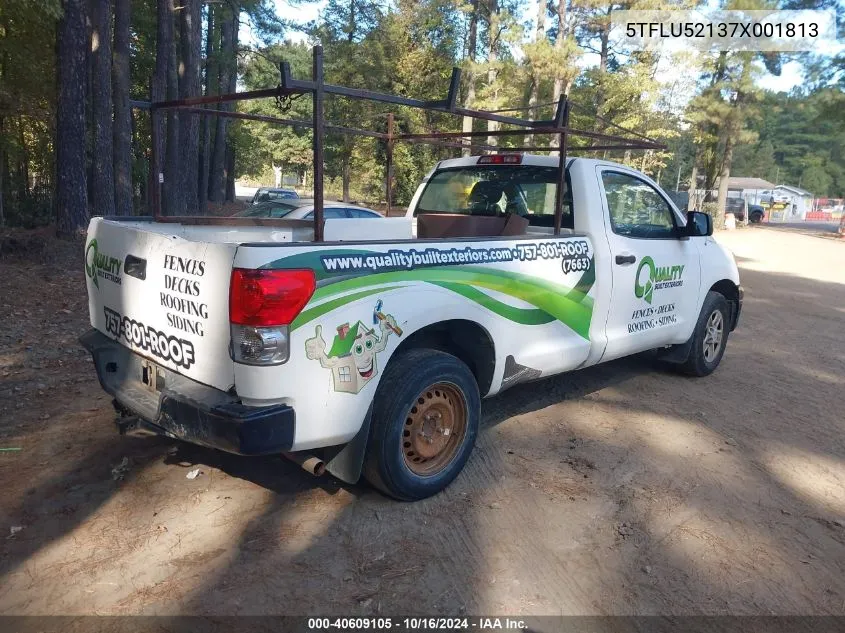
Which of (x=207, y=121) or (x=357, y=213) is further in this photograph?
(x=207, y=121)

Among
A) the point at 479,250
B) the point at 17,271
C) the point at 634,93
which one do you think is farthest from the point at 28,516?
the point at 634,93

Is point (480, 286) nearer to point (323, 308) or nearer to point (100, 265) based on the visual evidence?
point (323, 308)

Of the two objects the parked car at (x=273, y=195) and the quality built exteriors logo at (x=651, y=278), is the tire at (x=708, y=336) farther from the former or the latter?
the parked car at (x=273, y=195)

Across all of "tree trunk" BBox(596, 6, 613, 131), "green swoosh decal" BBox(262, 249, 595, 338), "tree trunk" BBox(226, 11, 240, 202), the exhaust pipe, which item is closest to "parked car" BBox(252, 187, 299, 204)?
"tree trunk" BBox(226, 11, 240, 202)

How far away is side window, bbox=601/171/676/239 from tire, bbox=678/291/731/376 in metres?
0.96

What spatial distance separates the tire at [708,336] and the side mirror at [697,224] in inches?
30.2

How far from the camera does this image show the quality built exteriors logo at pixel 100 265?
12.4 feet

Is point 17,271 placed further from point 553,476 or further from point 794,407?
point 794,407

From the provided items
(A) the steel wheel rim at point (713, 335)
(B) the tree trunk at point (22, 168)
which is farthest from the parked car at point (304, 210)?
(B) the tree trunk at point (22, 168)

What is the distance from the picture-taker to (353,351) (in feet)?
10.5

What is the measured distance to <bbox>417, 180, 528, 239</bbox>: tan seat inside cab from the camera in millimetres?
5216

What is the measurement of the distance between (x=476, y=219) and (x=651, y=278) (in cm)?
150

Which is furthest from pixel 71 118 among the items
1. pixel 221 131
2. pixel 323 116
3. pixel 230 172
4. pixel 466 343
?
pixel 230 172

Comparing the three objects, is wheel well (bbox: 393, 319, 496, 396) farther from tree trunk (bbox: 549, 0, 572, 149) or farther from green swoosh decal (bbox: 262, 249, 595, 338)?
tree trunk (bbox: 549, 0, 572, 149)
